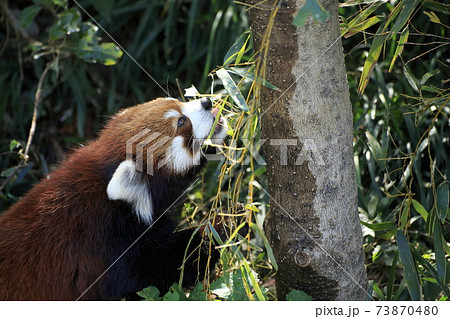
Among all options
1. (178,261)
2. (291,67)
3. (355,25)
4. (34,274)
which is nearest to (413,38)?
(355,25)

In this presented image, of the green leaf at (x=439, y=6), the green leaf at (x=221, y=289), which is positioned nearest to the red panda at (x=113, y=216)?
the green leaf at (x=221, y=289)

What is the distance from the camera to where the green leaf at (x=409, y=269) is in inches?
70.3

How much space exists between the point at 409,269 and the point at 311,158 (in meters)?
0.52

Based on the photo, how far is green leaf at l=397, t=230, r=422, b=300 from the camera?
70.3 inches

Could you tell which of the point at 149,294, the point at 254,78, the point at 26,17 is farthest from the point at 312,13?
the point at 26,17

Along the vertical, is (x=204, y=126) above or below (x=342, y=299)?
above

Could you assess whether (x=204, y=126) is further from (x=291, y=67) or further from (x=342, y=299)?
(x=342, y=299)

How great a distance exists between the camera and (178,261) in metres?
2.18

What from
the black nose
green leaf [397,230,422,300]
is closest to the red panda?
the black nose

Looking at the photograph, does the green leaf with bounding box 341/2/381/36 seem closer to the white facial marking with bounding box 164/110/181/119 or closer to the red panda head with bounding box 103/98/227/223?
the red panda head with bounding box 103/98/227/223

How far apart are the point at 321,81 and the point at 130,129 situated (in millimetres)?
930

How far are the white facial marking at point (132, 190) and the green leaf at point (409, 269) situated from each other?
969mm

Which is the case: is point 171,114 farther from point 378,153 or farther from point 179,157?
point 378,153

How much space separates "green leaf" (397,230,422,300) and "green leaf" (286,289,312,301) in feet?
1.11
